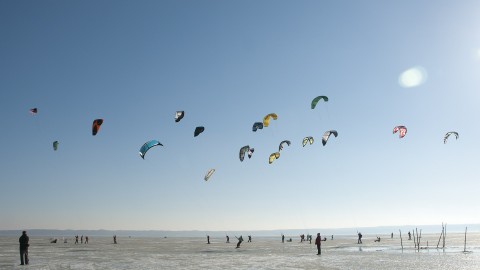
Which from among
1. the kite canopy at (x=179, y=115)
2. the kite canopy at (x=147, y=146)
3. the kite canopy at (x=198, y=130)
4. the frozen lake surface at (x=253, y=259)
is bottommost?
the frozen lake surface at (x=253, y=259)

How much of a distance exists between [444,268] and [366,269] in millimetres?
3585

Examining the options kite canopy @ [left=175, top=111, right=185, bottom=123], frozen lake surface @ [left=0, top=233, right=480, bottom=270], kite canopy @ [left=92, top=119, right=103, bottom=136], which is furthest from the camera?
kite canopy @ [left=175, top=111, right=185, bottom=123]

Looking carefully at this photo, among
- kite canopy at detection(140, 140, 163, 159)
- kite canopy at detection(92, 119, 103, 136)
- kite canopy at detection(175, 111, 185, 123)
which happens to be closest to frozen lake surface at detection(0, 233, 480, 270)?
kite canopy at detection(140, 140, 163, 159)

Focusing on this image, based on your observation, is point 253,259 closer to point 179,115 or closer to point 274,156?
point 179,115

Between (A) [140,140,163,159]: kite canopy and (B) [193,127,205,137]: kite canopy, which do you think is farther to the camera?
(B) [193,127,205,137]: kite canopy

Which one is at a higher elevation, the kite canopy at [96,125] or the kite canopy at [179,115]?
the kite canopy at [179,115]

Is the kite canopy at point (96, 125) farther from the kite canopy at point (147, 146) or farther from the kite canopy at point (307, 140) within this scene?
the kite canopy at point (307, 140)

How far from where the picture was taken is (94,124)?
28.8 m

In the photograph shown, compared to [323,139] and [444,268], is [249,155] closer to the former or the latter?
[323,139]

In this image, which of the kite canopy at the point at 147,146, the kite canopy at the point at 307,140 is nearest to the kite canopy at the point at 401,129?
the kite canopy at the point at 307,140

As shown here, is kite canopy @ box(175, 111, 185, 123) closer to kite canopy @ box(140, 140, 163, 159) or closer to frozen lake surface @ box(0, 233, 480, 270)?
kite canopy @ box(140, 140, 163, 159)

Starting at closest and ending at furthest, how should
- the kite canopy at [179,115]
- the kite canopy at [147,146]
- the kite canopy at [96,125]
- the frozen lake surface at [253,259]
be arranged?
the frozen lake surface at [253,259] → the kite canopy at [147,146] → the kite canopy at [96,125] → the kite canopy at [179,115]

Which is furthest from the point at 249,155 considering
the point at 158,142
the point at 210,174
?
the point at 158,142

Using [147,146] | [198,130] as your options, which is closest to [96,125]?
[147,146]
